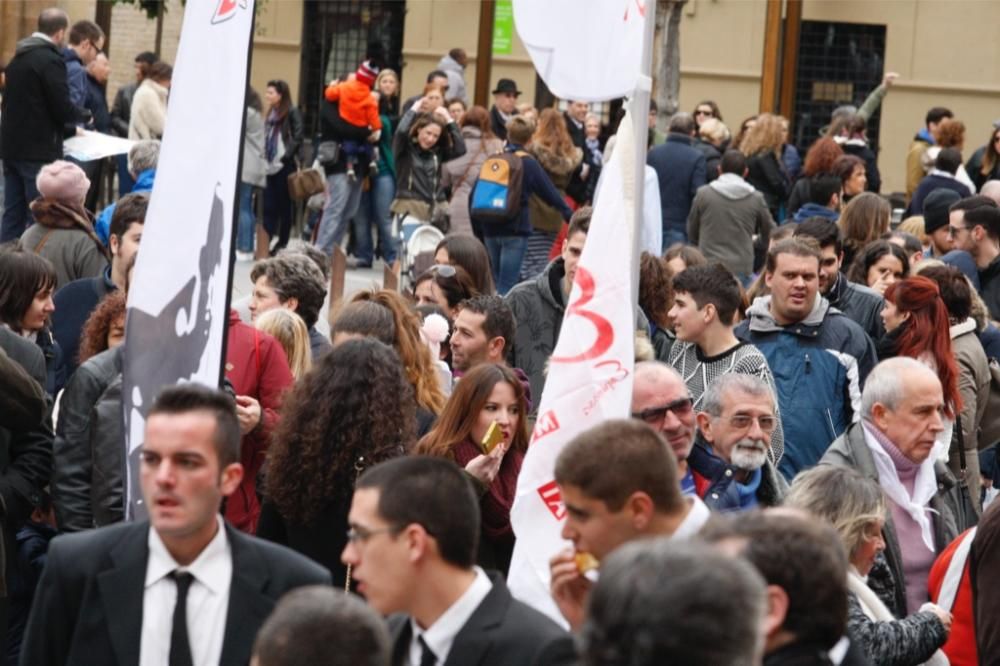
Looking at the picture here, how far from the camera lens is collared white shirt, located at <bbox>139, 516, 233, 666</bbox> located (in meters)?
4.34

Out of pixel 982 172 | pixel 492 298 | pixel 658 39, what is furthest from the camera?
pixel 658 39

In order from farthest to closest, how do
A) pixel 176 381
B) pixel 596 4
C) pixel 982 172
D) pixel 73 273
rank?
pixel 982 172
pixel 73 273
pixel 596 4
pixel 176 381

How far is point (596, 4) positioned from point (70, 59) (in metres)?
10.4

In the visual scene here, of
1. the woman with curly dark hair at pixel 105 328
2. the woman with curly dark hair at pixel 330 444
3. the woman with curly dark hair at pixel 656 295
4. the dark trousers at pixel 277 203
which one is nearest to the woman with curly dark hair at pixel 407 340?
the woman with curly dark hair at pixel 105 328

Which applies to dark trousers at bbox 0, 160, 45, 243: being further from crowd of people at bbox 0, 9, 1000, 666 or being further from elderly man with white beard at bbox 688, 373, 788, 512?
elderly man with white beard at bbox 688, 373, 788, 512

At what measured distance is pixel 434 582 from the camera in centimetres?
413

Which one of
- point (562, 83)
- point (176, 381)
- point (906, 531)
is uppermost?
point (562, 83)

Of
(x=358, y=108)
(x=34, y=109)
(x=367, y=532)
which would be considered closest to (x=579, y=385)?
(x=367, y=532)

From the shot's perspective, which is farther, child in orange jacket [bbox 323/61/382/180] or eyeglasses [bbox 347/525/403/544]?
child in orange jacket [bbox 323/61/382/180]

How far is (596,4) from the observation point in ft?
20.1

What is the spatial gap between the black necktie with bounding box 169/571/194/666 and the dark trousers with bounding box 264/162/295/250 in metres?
15.7

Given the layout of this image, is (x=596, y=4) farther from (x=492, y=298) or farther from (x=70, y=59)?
(x=70, y=59)


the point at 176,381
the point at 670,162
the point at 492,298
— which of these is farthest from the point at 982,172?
the point at 176,381

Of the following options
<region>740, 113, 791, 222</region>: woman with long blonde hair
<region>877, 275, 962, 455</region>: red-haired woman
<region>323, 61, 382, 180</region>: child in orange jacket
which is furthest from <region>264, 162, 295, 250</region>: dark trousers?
<region>877, 275, 962, 455</region>: red-haired woman
